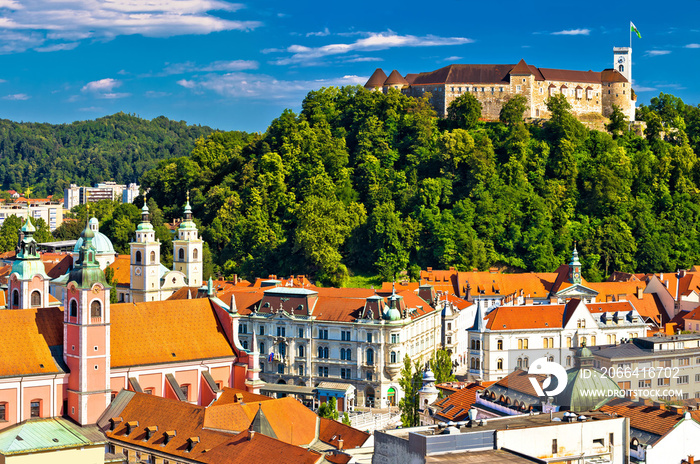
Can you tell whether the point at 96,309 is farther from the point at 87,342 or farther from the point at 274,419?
the point at 274,419

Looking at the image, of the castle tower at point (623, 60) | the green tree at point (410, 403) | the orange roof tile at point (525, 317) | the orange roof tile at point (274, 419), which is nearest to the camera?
the orange roof tile at point (274, 419)

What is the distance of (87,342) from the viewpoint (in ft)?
166

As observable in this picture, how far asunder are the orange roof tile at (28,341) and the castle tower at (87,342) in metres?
0.90

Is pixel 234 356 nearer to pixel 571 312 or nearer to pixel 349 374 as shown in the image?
pixel 349 374

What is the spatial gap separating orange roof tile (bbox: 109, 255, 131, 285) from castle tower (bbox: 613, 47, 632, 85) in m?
68.3

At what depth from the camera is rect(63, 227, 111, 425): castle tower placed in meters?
50.4

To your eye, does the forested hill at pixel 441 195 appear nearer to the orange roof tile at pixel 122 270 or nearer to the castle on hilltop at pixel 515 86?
the castle on hilltop at pixel 515 86

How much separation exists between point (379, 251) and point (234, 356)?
47248mm

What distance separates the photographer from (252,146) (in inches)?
4803

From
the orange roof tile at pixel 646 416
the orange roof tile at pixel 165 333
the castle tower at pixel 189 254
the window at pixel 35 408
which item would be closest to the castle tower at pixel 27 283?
→ the orange roof tile at pixel 165 333

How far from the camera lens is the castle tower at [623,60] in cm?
13012

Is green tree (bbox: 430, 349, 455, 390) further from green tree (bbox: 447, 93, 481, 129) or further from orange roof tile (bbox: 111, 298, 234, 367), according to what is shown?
green tree (bbox: 447, 93, 481, 129)

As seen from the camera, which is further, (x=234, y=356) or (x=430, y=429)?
(x=234, y=356)

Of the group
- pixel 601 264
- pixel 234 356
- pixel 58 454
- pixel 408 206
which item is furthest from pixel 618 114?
pixel 58 454
